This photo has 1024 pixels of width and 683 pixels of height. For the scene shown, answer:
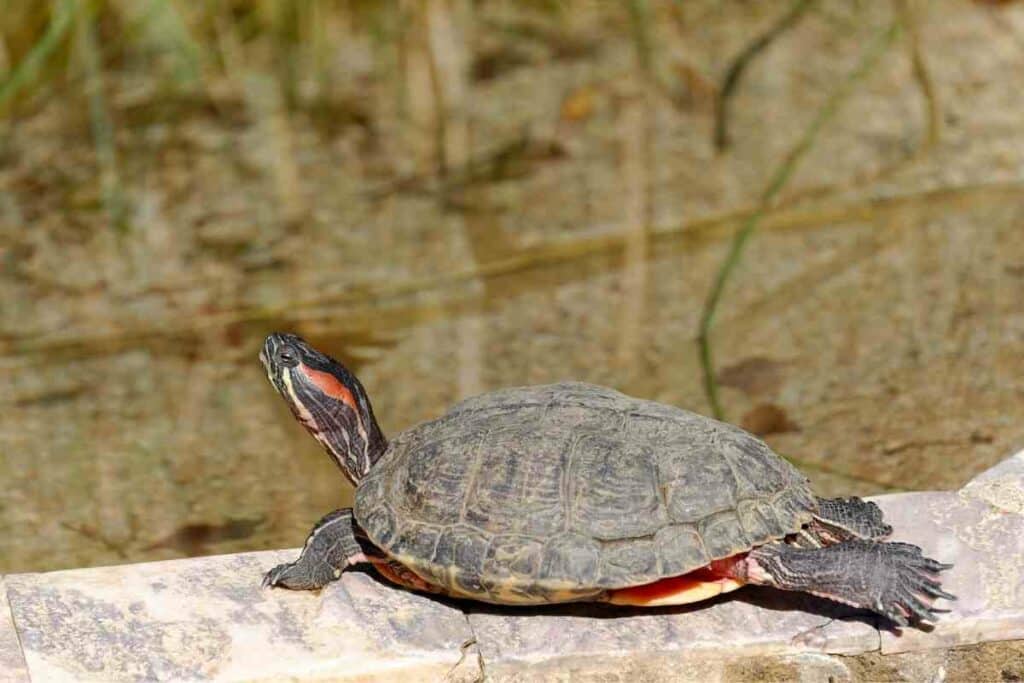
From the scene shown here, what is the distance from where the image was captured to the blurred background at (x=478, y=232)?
3.81 metres

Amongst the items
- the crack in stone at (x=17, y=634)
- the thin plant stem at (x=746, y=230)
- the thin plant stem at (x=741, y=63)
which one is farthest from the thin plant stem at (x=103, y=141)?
the crack in stone at (x=17, y=634)

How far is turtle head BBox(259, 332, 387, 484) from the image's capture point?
281 cm

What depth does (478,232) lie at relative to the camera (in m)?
4.93

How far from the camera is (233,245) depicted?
4.89 m

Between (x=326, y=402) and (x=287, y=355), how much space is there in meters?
0.12

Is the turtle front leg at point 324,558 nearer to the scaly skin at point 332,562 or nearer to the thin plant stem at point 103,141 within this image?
the scaly skin at point 332,562

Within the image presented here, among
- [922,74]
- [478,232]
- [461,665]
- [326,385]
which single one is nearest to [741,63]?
[922,74]

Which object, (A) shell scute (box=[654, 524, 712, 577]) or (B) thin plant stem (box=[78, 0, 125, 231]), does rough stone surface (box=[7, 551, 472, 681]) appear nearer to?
(A) shell scute (box=[654, 524, 712, 577])

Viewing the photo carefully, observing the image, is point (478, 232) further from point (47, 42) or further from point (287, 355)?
point (287, 355)

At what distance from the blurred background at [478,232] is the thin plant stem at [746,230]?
0.7 inches

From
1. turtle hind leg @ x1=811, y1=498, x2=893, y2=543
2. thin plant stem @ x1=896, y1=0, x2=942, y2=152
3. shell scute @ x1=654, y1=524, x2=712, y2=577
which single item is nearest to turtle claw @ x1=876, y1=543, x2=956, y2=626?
turtle hind leg @ x1=811, y1=498, x2=893, y2=543

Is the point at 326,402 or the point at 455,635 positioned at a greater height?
the point at 326,402

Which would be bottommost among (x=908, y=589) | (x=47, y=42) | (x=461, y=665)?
(x=461, y=665)

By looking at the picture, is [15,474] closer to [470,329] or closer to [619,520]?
[470,329]
